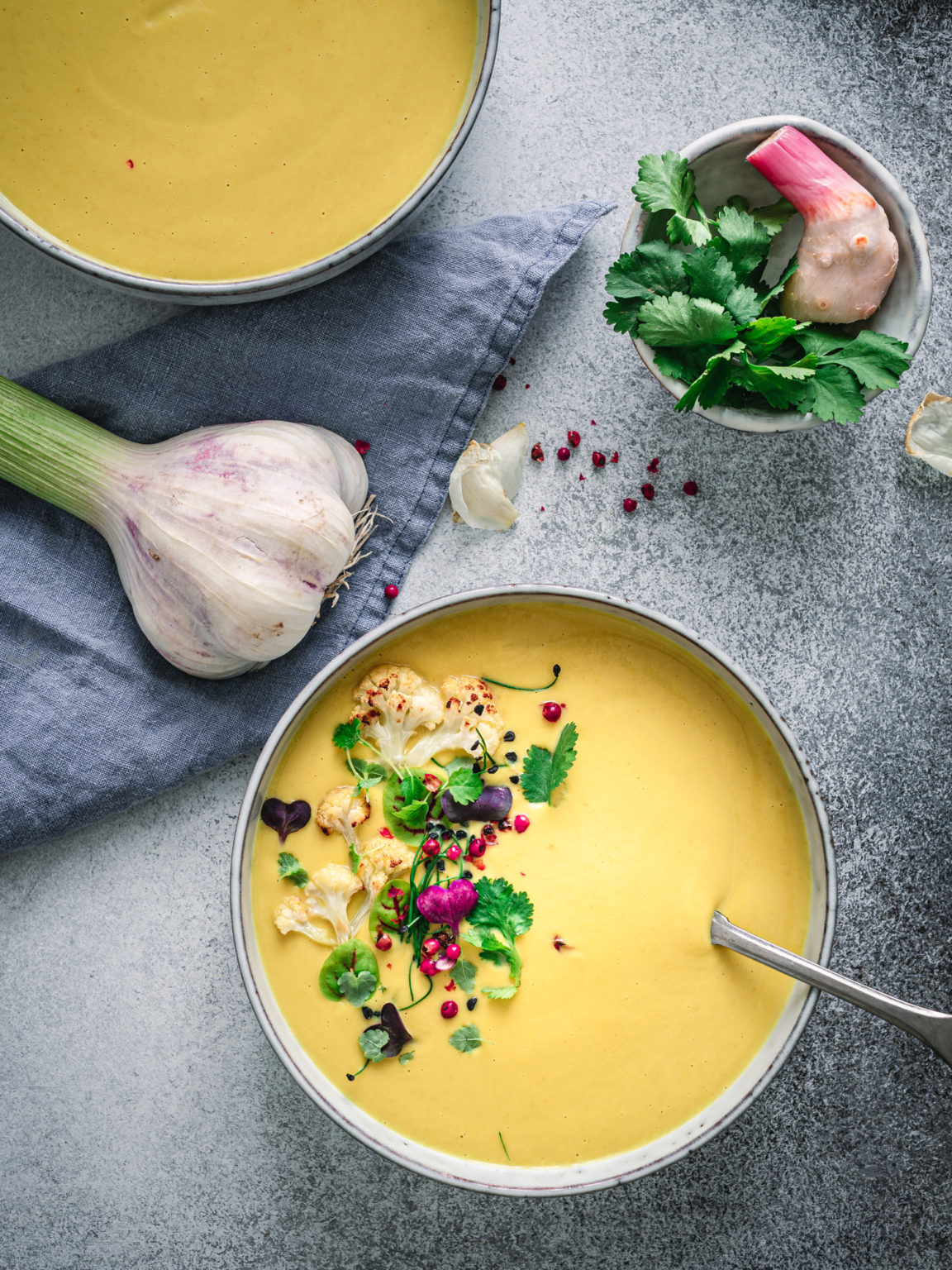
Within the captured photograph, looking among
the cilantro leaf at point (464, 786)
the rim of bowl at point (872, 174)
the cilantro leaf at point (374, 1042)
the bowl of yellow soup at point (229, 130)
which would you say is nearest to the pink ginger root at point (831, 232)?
the rim of bowl at point (872, 174)

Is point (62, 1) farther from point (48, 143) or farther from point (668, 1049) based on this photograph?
point (668, 1049)

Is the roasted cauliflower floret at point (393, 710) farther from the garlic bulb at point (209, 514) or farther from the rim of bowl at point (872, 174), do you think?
the rim of bowl at point (872, 174)

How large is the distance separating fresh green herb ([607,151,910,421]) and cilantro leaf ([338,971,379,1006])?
89 cm

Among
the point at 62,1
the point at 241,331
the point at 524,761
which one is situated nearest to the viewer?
the point at 62,1

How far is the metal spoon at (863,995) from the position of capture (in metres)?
1.24

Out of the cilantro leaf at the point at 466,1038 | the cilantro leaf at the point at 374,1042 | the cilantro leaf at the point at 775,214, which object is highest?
the cilantro leaf at the point at 775,214

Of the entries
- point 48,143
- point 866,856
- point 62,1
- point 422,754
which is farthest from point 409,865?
point 62,1

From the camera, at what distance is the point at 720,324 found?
1.27m

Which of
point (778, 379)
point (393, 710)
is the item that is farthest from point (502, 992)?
point (778, 379)

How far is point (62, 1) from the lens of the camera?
117 centimetres

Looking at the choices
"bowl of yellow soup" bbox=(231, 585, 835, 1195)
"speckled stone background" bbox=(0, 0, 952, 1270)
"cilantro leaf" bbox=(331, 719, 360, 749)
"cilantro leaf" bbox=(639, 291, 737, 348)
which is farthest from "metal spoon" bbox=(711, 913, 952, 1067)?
"cilantro leaf" bbox=(639, 291, 737, 348)

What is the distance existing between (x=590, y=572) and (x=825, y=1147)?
0.97 m

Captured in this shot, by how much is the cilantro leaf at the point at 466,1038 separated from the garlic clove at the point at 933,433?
1.07 metres

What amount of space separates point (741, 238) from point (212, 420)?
813 millimetres
